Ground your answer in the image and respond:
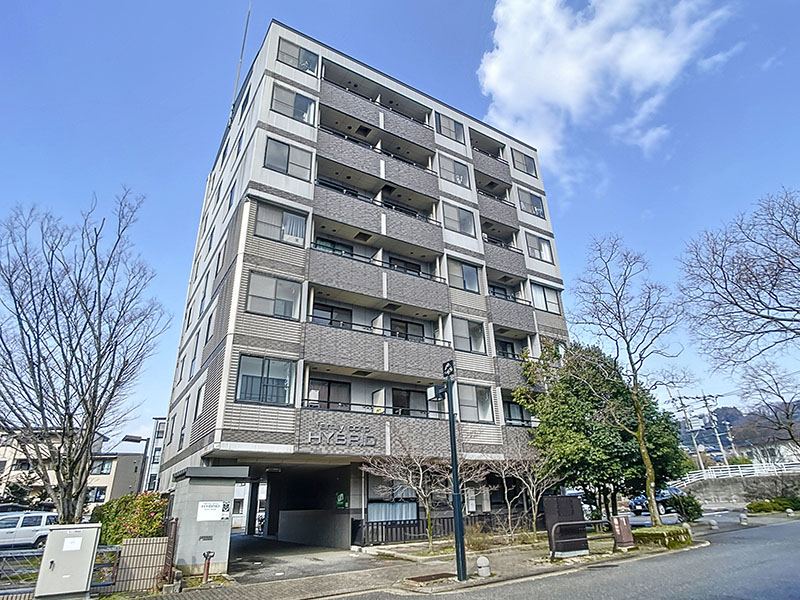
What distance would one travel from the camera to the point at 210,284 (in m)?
23.1

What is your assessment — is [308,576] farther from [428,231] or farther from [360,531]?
[428,231]

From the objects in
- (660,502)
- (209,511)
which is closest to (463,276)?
(209,511)

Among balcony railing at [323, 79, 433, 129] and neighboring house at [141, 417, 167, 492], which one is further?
neighboring house at [141, 417, 167, 492]

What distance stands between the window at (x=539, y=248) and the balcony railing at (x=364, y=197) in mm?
7879

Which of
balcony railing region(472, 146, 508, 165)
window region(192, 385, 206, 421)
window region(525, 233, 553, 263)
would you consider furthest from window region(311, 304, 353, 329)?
balcony railing region(472, 146, 508, 165)

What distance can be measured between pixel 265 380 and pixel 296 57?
54.9 feet

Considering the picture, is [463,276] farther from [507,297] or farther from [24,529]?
[24,529]

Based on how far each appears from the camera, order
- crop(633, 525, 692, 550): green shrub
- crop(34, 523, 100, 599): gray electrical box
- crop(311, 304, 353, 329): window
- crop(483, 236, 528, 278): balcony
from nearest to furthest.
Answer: crop(34, 523, 100, 599): gray electrical box < crop(633, 525, 692, 550): green shrub < crop(311, 304, 353, 329): window < crop(483, 236, 528, 278): balcony

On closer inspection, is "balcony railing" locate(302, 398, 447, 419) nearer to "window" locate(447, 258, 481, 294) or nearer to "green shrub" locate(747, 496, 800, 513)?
"window" locate(447, 258, 481, 294)

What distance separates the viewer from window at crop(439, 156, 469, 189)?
89.6 feet

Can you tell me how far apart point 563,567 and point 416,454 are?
7.39m

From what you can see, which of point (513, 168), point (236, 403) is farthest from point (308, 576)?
point (513, 168)

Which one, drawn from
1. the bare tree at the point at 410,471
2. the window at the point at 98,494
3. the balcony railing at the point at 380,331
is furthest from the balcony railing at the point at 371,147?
the window at the point at 98,494

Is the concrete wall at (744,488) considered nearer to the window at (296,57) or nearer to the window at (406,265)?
the window at (406,265)
